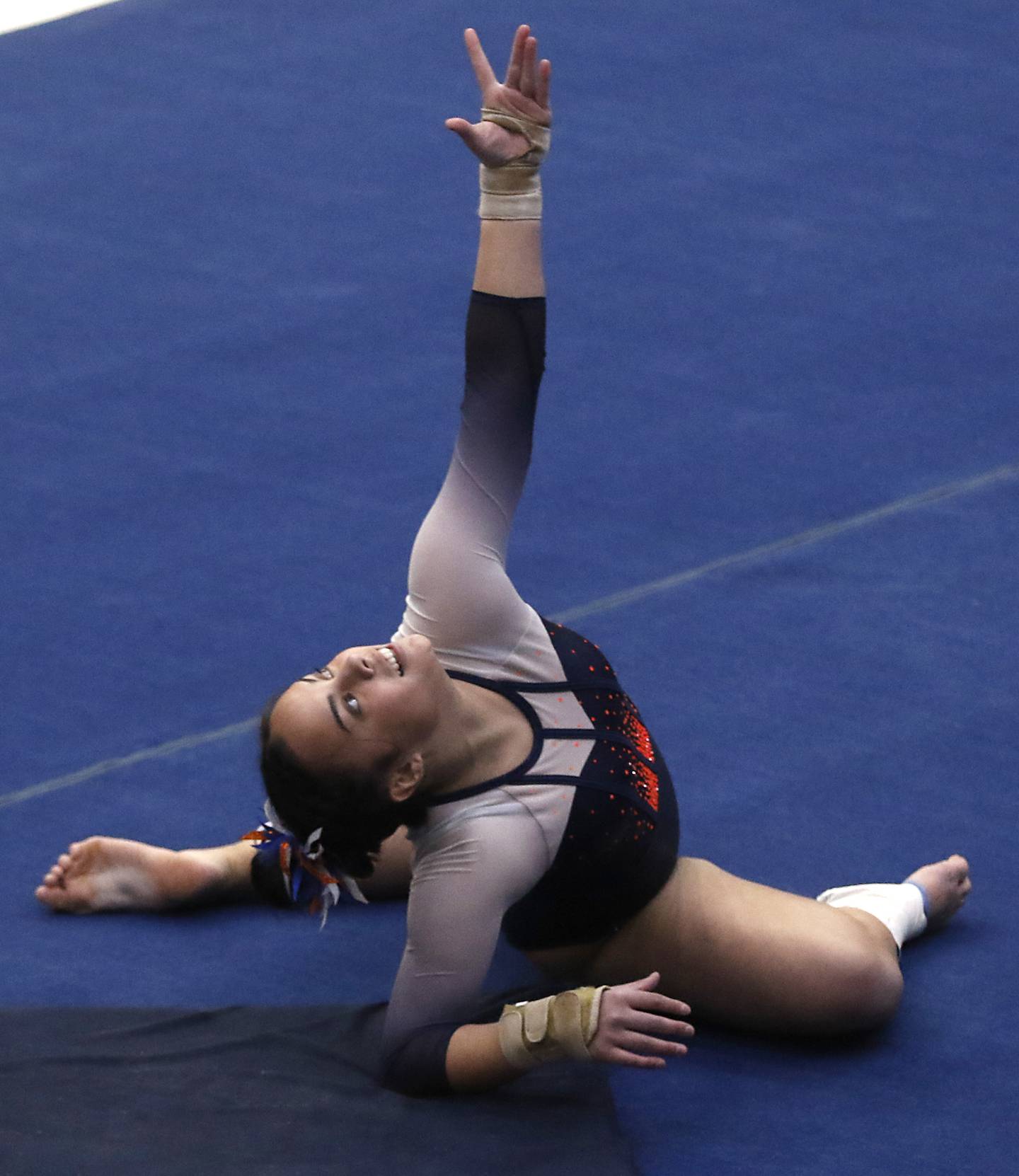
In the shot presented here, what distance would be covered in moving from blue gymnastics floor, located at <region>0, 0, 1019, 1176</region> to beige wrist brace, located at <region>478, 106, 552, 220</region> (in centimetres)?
93

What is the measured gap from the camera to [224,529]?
3566 millimetres

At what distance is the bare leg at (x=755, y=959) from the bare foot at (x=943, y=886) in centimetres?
15

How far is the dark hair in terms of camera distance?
7.32 ft

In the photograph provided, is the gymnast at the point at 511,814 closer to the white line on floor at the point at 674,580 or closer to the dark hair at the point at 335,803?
the dark hair at the point at 335,803

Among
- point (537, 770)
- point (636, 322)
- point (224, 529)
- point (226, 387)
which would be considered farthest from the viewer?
point (636, 322)

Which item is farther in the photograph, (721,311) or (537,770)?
(721,311)

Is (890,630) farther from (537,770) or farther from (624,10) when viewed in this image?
(624,10)

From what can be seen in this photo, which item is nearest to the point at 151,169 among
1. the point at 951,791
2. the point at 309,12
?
the point at 309,12

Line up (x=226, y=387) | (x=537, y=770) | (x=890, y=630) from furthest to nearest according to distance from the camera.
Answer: (x=226, y=387), (x=890, y=630), (x=537, y=770)

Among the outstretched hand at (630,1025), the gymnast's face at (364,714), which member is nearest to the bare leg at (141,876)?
the gymnast's face at (364,714)

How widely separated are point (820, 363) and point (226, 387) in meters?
1.24

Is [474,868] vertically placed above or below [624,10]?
below

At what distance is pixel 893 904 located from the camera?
2.57 m

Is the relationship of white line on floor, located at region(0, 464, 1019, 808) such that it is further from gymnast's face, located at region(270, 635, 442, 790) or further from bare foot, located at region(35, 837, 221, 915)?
gymnast's face, located at region(270, 635, 442, 790)
